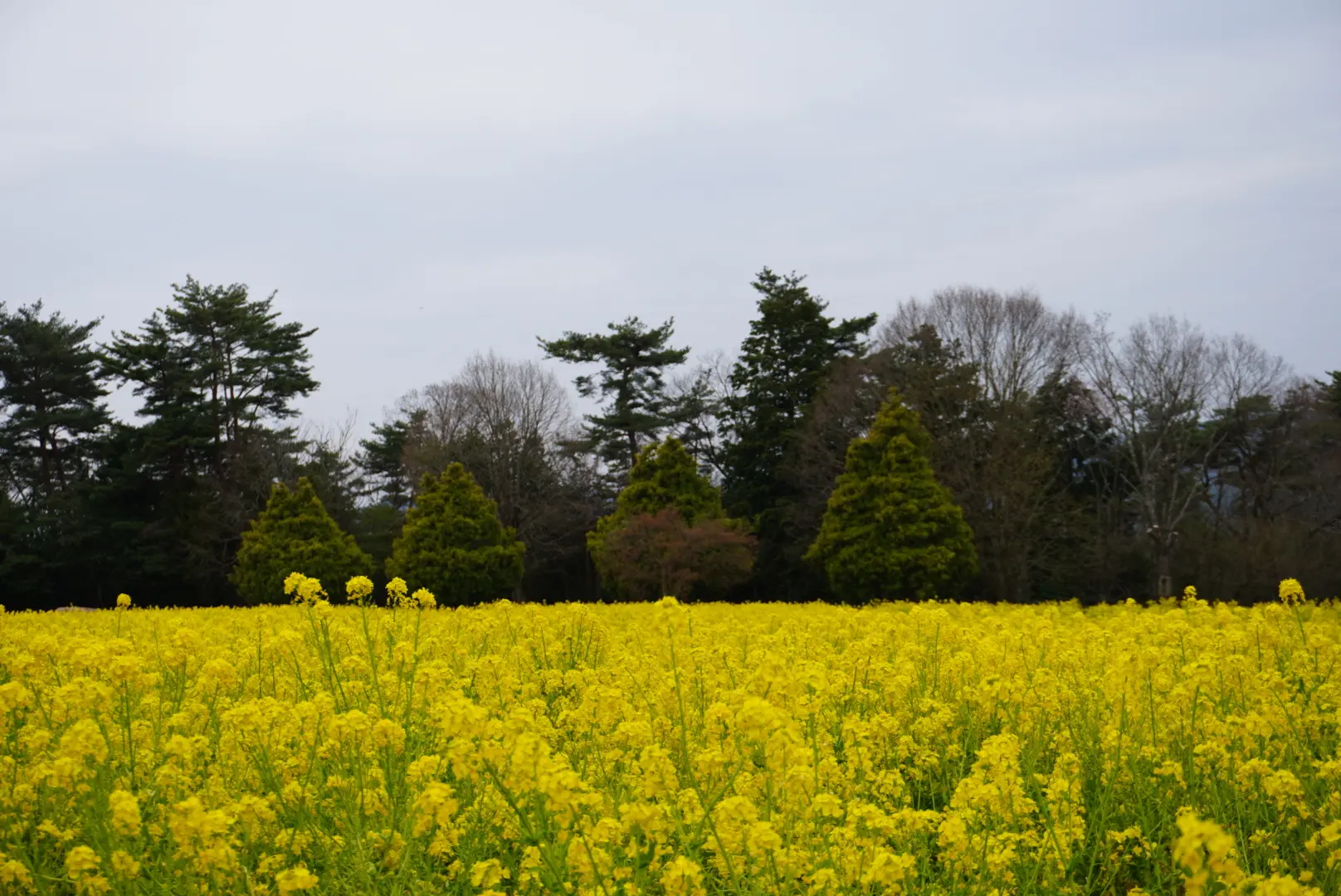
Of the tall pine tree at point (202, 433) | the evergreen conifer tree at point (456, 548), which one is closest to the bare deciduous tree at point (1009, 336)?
the evergreen conifer tree at point (456, 548)

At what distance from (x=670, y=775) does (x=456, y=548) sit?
A: 23.0 m

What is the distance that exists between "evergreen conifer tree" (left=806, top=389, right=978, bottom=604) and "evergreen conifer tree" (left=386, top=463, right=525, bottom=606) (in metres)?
8.19

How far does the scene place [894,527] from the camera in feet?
81.6

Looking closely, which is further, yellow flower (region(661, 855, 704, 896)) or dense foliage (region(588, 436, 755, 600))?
dense foliage (region(588, 436, 755, 600))

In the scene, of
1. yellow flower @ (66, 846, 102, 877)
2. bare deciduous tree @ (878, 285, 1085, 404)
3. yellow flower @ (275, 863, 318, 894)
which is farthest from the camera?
bare deciduous tree @ (878, 285, 1085, 404)

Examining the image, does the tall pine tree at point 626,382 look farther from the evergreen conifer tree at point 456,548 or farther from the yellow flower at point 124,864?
the yellow flower at point 124,864

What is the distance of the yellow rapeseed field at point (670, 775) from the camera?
10.1 feet

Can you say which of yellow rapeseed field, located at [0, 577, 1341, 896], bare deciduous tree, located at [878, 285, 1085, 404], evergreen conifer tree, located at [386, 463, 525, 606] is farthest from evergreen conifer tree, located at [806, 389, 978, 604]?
yellow rapeseed field, located at [0, 577, 1341, 896]

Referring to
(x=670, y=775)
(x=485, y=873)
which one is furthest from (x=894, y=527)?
(x=485, y=873)

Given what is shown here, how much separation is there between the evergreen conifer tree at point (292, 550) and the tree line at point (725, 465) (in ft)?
0.36

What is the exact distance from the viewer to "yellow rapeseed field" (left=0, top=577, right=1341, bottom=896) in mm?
3074

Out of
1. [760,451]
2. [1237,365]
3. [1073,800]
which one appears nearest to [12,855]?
[1073,800]

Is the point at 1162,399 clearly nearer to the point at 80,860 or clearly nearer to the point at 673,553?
the point at 673,553

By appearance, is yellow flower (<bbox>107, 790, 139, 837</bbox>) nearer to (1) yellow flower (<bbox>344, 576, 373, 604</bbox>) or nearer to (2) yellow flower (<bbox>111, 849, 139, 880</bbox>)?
(2) yellow flower (<bbox>111, 849, 139, 880</bbox>)
